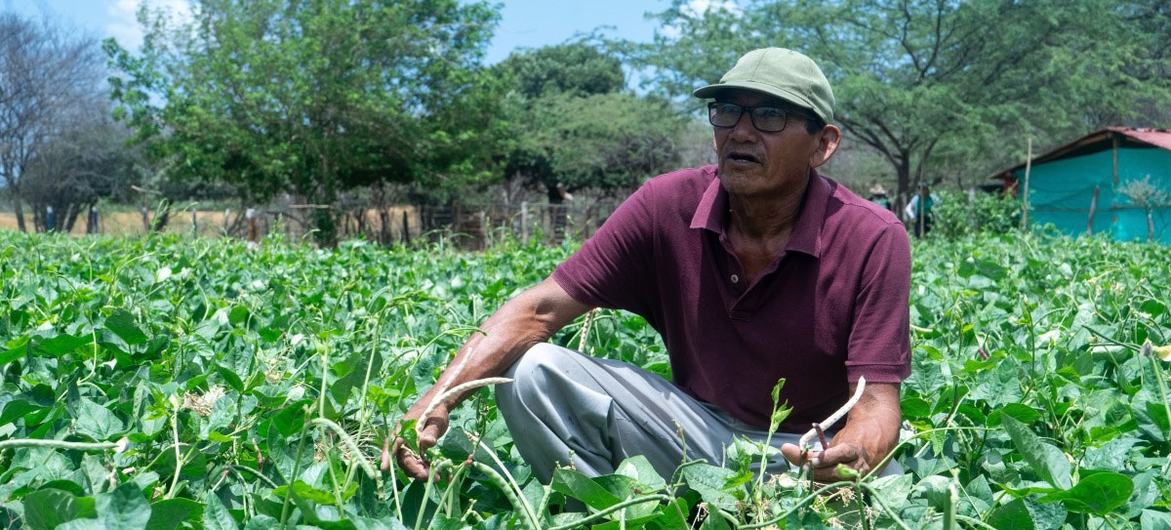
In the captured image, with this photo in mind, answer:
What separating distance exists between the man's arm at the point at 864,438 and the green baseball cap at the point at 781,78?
2.01 feet

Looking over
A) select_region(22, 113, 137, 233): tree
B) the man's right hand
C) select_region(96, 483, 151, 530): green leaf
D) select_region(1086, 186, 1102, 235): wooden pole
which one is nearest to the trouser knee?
the man's right hand

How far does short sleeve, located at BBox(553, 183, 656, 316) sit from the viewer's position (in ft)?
8.23

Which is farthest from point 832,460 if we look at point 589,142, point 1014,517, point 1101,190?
point 589,142

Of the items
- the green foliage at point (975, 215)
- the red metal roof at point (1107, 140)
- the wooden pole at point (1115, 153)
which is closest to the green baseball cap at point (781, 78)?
the green foliage at point (975, 215)

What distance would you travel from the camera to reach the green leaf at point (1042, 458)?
5.19 ft

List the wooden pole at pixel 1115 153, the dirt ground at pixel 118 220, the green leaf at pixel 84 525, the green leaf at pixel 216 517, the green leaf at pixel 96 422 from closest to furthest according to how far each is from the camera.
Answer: the green leaf at pixel 84 525 → the green leaf at pixel 216 517 → the green leaf at pixel 96 422 → the wooden pole at pixel 1115 153 → the dirt ground at pixel 118 220

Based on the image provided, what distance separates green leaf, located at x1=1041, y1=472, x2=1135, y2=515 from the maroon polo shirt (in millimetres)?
569

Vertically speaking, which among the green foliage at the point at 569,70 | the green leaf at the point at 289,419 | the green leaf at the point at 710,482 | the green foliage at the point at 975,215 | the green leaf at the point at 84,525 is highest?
the green foliage at the point at 569,70

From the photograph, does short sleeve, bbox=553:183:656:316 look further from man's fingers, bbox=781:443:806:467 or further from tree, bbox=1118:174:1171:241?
tree, bbox=1118:174:1171:241

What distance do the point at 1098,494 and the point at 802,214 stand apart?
3.32ft

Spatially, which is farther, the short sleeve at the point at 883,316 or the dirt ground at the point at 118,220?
the dirt ground at the point at 118,220

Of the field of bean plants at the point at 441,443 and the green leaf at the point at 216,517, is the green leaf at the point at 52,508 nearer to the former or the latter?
the field of bean plants at the point at 441,443

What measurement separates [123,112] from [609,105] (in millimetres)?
13407

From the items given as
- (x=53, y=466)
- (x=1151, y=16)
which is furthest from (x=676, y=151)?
(x=53, y=466)
